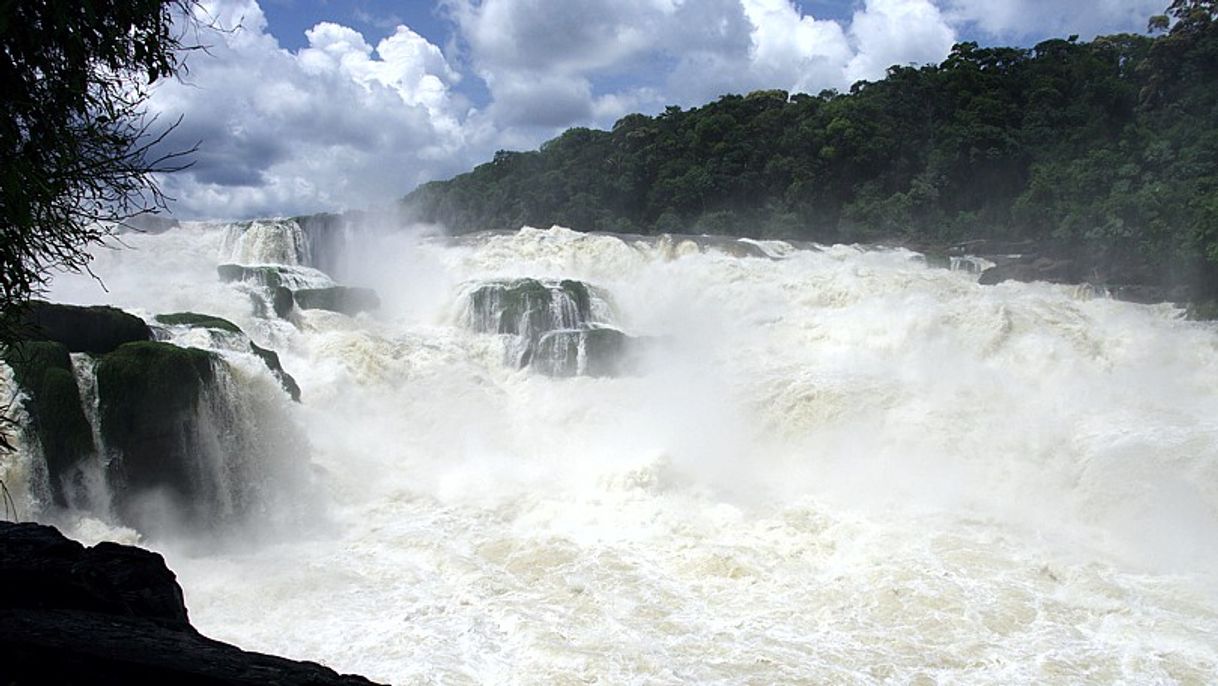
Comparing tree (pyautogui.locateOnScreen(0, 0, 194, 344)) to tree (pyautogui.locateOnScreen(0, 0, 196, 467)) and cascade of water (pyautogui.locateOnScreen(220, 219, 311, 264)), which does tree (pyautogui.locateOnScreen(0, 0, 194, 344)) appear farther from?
cascade of water (pyautogui.locateOnScreen(220, 219, 311, 264))

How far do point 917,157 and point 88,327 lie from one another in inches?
1270

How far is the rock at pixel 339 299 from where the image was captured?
59.8 feet

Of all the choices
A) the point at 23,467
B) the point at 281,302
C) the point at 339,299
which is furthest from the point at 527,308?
the point at 23,467

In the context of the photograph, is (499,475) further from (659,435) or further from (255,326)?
(255,326)

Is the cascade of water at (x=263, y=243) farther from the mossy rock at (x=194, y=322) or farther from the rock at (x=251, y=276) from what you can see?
the mossy rock at (x=194, y=322)

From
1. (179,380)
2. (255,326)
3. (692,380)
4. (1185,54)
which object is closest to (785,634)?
(179,380)

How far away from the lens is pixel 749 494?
39.4 ft

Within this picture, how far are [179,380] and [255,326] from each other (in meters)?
6.01

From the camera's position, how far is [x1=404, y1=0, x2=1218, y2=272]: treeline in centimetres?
2609

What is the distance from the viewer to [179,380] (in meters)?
10.1

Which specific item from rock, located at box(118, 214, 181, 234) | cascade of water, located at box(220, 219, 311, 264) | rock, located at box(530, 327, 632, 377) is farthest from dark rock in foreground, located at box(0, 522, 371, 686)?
rock, located at box(118, 214, 181, 234)

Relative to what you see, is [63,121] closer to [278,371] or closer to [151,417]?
[151,417]

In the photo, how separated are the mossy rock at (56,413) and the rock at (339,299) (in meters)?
8.15

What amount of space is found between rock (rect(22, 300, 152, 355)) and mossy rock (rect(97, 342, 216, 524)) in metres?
0.52
